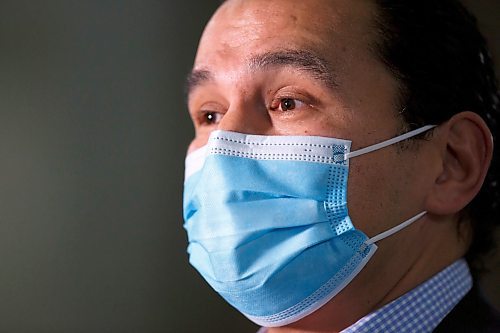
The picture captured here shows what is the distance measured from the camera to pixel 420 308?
3.89ft

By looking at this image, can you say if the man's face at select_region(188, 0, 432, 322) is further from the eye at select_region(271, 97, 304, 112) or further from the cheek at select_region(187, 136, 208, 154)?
the cheek at select_region(187, 136, 208, 154)

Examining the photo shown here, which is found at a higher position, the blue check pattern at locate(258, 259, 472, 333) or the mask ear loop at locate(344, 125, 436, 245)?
the mask ear loop at locate(344, 125, 436, 245)

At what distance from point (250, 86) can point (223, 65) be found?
0.09 metres

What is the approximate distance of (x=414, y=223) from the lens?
1201 mm

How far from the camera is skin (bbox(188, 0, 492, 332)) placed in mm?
1146

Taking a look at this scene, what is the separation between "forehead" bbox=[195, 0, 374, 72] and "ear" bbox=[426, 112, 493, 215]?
25 centimetres

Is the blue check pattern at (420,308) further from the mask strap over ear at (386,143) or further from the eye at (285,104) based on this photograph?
the eye at (285,104)

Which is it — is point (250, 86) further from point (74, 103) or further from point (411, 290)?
point (74, 103)

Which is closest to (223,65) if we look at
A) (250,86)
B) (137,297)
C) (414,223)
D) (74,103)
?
(250,86)

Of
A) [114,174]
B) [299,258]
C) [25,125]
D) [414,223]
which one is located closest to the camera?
[299,258]

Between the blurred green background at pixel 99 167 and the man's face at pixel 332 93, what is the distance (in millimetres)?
951

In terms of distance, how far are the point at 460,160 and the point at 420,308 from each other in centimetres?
30

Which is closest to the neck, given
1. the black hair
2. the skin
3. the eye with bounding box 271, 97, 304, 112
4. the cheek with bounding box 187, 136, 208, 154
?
the skin

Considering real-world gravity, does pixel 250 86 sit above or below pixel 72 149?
below
